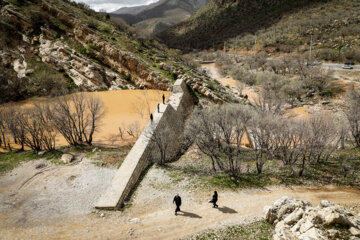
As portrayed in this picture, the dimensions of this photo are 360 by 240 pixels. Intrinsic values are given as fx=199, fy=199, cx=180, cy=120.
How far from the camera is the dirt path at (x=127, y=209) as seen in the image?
897 centimetres

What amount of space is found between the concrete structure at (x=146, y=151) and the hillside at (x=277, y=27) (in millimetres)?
43061

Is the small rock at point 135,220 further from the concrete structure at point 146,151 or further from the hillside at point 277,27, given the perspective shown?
the hillside at point 277,27

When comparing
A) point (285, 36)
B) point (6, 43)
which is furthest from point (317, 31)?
point (6, 43)

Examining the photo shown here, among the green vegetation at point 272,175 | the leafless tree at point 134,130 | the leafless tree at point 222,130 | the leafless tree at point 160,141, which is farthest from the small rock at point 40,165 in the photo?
the leafless tree at point 222,130

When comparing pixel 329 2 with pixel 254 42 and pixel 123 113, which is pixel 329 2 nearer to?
pixel 254 42

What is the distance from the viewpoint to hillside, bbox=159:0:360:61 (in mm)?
47844

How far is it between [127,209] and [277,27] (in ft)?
256

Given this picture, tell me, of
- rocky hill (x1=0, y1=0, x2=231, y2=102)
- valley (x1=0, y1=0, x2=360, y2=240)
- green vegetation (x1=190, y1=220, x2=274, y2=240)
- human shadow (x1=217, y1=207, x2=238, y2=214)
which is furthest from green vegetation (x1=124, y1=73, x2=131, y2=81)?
green vegetation (x1=190, y1=220, x2=274, y2=240)

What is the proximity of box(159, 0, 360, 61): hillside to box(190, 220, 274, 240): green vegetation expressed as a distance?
161 feet

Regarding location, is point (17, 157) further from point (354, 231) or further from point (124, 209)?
point (354, 231)

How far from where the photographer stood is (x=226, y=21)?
318 ft

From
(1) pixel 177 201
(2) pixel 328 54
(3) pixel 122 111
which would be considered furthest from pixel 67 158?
(2) pixel 328 54

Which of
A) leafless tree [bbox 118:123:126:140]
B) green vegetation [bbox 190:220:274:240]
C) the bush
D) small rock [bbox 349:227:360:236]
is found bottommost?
green vegetation [bbox 190:220:274:240]

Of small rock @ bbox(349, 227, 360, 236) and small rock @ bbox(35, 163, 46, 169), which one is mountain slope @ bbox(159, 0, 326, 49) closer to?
small rock @ bbox(35, 163, 46, 169)
